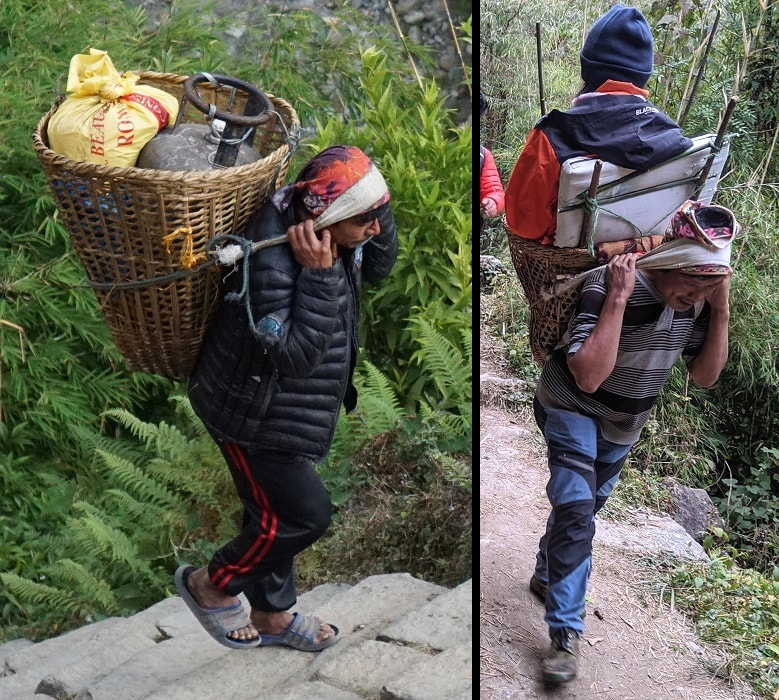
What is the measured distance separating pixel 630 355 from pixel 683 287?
0.73ft

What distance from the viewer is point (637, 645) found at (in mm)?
3115

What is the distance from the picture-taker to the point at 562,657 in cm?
300

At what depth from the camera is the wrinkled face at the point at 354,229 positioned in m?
2.64

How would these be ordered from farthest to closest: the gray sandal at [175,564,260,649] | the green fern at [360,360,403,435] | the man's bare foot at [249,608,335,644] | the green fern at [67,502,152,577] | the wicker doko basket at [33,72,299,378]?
the green fern at [360,360,403,435] < the green fern at [67,502,152,577] < the man's bare foot at [249,608,335,644] < the gray sandal at [175,564,260,649] < the wicker doko basket at [33,72,299,378]

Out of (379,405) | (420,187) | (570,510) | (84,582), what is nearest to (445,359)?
(379,405)

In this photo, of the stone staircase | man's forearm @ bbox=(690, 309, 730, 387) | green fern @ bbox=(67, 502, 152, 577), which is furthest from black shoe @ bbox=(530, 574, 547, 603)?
green fern @ bbox=(67, 502, 152, 577)

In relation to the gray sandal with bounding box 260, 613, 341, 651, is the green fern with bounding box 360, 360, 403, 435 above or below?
above

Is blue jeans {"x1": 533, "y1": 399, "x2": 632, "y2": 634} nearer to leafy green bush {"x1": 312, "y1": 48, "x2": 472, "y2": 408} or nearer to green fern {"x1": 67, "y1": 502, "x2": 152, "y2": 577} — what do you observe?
leafy green bush {"x1": 312, "y1": 48, "x2": 472, "y2": 408}

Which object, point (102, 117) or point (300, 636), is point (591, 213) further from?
point (300, 636)

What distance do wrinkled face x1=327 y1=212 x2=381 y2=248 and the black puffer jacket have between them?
5 centimetres

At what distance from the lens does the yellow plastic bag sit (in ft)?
8.43

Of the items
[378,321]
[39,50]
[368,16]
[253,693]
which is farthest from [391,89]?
[253,693]

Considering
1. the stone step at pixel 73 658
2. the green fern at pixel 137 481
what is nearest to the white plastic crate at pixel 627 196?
the green fern at pixel 137 481

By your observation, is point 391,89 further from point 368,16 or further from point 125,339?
point 125,339
